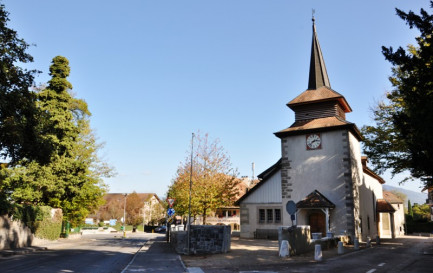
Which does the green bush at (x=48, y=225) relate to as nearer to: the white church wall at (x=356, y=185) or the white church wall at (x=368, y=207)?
the white church wall at (x=356, y=185)

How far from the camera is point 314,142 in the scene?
84.5 ft

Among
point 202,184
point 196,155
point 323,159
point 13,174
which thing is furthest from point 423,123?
point 13,174

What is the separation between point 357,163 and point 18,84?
81.4 feet

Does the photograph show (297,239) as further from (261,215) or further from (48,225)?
(48,225)

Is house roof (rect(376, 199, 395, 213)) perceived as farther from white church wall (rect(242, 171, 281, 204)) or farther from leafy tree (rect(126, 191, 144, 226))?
leafy tree (rect(126, 191, 144, 226))

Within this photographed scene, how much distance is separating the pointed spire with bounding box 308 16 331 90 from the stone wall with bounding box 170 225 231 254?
16.5 meters

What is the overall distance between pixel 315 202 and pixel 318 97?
856cm

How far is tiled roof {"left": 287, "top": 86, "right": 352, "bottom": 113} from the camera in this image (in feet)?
85.4

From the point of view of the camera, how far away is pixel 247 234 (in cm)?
2891

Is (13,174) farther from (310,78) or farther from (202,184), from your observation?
(310,78)

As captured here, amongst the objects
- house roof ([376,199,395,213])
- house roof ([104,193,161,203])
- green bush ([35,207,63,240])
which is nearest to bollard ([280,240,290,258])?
green bush ([35,207,63,240])

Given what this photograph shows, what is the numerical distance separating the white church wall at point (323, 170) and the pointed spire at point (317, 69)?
5603mm

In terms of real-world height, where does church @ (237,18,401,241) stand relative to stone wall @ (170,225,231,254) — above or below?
above

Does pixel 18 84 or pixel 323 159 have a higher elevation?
pixel 18 84
